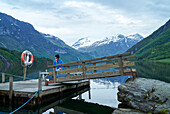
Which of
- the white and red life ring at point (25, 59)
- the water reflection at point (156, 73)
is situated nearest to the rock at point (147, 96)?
the white and red life ring at point (25, 59)

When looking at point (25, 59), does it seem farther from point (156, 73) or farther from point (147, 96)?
point (156, 73)

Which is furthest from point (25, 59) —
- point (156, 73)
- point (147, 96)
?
point (156, 73)

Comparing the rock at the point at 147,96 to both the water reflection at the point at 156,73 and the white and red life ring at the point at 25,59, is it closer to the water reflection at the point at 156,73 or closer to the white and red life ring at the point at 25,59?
the white and red life ring at the point at 25,59

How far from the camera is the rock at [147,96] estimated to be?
10.4 m

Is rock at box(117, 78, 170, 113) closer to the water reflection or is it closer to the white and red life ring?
the white and red life ring

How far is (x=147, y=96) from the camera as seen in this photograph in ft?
37.2

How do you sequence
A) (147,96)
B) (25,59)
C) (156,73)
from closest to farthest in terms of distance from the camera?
1. (147,96)
2. (25,59)
3. (156,73)

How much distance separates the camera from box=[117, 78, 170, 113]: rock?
34.0 ft

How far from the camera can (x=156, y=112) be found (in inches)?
396

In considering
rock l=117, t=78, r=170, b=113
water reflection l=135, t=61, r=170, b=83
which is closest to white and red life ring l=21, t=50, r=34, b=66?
rock l=117, t=78, r=170, b=113

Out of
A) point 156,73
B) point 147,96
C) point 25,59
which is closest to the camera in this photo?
point 147,96

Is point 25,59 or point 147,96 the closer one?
point 147,96

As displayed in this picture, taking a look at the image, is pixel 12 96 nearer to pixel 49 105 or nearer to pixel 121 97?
pixel 49 105

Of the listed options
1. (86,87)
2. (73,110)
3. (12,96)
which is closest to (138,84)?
(73,110)
